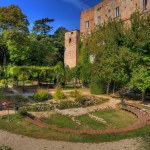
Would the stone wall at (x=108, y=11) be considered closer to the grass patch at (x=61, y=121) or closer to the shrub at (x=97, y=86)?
the shrub at (x=97, y=86)

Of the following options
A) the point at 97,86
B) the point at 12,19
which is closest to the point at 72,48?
the point at 12,19

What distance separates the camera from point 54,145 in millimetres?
9070

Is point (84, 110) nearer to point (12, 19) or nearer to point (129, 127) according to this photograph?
point (129, 127)

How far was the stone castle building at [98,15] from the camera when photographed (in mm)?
29875

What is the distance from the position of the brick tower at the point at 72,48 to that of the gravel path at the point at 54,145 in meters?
29.6

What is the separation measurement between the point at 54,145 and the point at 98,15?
30409mm

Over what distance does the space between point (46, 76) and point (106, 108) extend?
14994 millimetres

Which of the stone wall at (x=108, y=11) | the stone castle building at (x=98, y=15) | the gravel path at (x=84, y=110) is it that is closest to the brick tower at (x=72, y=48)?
the stone castle building at (x=98, y=15)

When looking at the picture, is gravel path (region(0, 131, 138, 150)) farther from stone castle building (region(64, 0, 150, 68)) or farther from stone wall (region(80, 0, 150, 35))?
stone castle building (region(64, 0, 150, 68))

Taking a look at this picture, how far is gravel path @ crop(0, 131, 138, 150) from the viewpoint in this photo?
8828mm

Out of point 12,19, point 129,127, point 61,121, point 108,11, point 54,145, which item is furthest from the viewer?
point 108,11

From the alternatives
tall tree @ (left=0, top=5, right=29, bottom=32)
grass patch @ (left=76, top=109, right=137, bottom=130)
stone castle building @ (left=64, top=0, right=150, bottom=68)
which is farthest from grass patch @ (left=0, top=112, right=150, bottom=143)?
tall tree @ (left=0, top=5, right=29, bottom=32)

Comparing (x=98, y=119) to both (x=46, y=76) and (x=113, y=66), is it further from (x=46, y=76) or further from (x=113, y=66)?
(x=46, y=76)

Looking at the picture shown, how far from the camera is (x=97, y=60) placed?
2519 centimetres
